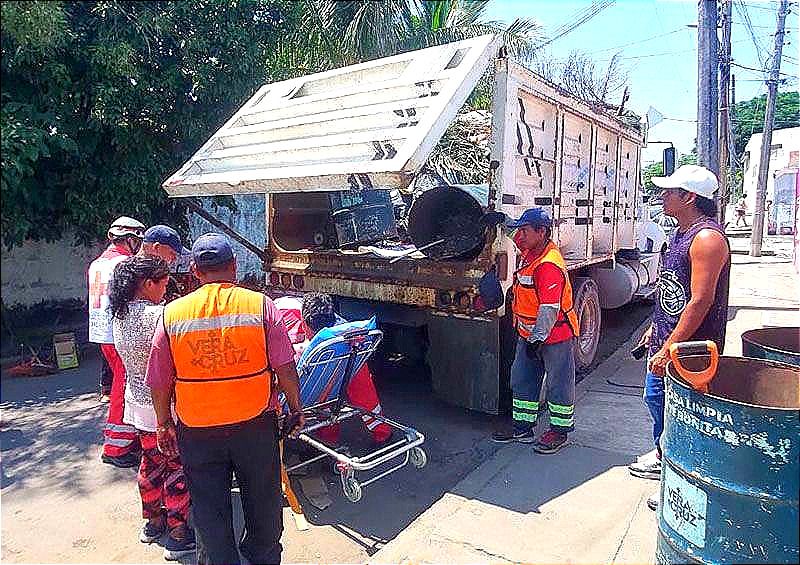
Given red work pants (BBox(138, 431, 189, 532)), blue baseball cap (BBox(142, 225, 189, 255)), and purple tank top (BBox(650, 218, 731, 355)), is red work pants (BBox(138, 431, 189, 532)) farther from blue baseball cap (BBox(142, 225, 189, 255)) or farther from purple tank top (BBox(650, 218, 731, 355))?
purple tank top (BBox(650, 218, 731, 355))

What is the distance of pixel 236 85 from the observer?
22.6 feet

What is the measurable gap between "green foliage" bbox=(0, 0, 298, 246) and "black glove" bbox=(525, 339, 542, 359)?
2.85m

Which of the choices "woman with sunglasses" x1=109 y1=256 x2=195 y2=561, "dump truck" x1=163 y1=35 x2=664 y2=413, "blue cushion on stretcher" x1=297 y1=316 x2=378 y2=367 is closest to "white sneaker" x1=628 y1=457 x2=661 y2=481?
"dump truck" x1=163 y1=35 x2=664 y2=413

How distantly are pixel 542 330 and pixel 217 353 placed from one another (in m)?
2.16

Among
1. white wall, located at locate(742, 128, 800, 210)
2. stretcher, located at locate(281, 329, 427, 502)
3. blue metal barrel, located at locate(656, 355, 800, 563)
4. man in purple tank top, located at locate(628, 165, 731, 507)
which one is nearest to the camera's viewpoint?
blue metal barrel, located at locate(656, 355, 800, 563)

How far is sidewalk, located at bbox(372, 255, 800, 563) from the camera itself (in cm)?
282

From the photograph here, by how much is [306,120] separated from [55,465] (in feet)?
9.54

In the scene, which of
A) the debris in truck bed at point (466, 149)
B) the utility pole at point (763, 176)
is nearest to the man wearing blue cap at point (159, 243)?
the debris in truck bed at point (466, 149)

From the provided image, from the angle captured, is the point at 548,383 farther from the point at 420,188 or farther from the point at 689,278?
the point at 420,188

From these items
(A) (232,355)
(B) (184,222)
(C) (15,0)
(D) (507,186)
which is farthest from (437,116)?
(B) (184,222)

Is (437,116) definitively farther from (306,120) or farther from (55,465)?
(55,465)

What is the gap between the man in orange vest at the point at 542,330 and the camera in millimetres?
3809

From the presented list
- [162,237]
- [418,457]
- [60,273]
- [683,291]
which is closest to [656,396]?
[683,291]

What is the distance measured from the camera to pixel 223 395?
2330 mm
